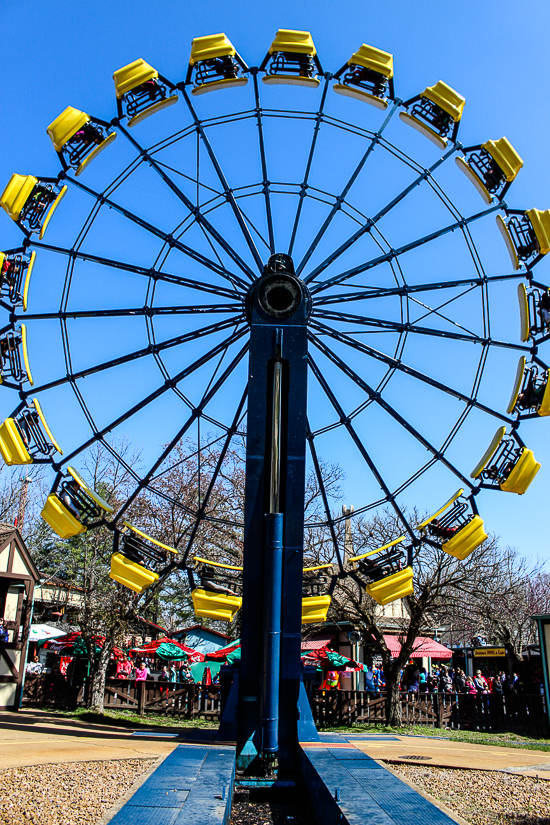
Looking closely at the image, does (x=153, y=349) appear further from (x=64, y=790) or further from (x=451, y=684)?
(x=451, y=684)

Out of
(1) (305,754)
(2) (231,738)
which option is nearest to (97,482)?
(2) (231,738)

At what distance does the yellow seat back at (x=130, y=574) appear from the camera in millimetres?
14352

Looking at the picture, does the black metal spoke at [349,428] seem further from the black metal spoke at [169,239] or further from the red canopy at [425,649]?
the red canopy at [425,649]

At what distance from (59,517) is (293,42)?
11046 mm

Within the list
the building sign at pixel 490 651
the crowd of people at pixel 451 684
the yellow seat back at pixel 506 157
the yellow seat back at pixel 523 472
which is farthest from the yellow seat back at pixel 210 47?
the building sign at pixel 490 651

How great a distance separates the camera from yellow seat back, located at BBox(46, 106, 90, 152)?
13766 millimetres

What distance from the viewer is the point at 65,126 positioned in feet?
45.3

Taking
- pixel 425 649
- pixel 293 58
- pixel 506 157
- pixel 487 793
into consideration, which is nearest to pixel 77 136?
pixel 293 58

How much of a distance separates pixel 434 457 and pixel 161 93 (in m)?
9.90

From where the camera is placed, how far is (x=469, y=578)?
22.7m

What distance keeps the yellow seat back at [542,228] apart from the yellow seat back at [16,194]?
10.5 metres

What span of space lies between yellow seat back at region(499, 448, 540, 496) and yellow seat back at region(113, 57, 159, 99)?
439 inches

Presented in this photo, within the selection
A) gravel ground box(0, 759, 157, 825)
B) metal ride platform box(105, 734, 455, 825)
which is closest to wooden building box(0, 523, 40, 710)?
gravel ground box(0, 759, 157, 825)

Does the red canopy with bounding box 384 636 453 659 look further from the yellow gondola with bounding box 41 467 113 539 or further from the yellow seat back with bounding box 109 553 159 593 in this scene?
the yellow gondola with bounding box 41 467 113 539
